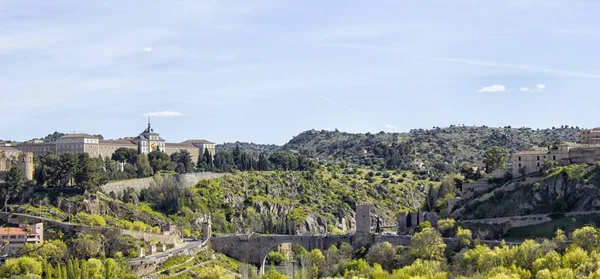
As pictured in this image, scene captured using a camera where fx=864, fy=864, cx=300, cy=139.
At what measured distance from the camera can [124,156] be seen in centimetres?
13400

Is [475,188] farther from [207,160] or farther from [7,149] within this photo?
[7,149]

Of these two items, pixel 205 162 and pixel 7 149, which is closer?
pixel 7 149

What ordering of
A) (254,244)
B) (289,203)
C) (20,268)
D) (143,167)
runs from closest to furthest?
1. (20,268)
2. (254,244)
3. (143,167)
4. (289,203)

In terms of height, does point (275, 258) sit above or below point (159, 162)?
below

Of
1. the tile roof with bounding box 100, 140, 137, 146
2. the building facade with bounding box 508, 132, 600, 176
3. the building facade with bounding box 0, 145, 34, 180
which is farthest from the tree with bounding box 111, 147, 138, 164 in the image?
the building facade with bounding box 508, 132, 600, 176

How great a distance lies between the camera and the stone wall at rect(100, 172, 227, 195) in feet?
373

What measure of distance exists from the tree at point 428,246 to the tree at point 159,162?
6028 centimetres

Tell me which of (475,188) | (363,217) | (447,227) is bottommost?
(447,227)

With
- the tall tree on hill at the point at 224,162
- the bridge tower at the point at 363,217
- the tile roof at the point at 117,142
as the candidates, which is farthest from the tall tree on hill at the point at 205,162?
the bridge tower at the point at 363,217

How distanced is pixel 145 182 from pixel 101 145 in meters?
21.6

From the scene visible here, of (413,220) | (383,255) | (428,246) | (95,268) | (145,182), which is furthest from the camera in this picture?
(145,182)

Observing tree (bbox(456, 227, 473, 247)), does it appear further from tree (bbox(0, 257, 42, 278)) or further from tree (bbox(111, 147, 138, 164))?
tree (bbox(111, 147, 138, 164))

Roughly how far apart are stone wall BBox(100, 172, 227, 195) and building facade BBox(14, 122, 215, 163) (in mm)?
13855

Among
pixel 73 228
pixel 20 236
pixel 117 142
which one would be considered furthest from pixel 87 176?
pixel 117 142
